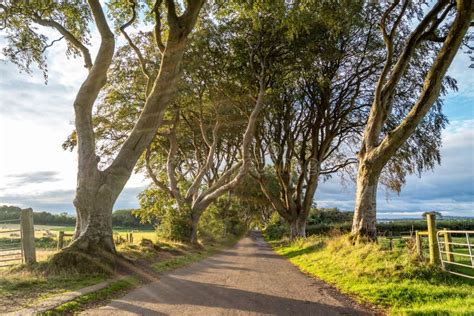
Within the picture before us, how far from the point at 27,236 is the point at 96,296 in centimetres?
444

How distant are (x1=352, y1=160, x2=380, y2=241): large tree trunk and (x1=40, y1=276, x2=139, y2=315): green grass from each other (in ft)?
24.6

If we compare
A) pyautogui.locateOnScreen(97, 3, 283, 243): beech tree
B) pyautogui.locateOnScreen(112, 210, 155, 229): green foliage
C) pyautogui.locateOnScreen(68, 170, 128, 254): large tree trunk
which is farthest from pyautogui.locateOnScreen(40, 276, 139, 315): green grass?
pyautogui.locateOnScreen(112, 210, 155, 229): green foliage

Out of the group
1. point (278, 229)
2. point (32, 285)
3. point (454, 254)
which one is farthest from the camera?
point (278, 229)

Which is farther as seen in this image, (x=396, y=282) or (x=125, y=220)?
(x=125, y=220)

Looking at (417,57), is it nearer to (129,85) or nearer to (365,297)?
(365,297)

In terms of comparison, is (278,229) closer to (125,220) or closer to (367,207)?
(367,207)

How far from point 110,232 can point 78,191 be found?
1.66 meters

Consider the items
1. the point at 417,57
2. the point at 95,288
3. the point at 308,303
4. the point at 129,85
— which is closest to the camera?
the point at 308,303

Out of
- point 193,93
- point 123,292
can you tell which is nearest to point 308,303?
point 123,292

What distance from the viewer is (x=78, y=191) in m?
11.9

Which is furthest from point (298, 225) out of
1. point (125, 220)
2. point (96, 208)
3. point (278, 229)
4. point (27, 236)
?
point (125, 220)

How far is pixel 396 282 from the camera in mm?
8664

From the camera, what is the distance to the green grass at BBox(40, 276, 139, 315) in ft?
21.4

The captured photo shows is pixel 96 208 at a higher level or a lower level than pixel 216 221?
higher
